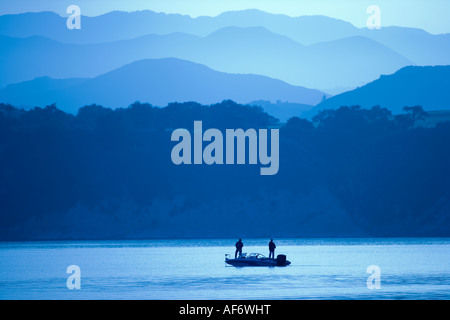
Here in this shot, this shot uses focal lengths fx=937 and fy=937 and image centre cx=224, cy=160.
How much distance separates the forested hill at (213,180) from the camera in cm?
13188

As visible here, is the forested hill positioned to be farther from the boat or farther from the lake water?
the boat

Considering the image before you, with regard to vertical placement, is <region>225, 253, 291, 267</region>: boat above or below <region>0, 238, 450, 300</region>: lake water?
above

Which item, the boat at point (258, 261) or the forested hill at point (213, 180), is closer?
the boat at point (258, 261)

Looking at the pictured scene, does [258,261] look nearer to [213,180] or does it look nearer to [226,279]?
[226,279]

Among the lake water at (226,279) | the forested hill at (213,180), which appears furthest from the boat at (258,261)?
the forested hill at (213,180)

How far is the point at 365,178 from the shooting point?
14375 centimetres

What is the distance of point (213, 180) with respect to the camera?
14262cm

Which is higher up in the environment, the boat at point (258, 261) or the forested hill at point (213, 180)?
the forested hill at point (213, 180)

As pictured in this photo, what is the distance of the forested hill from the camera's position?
13188 cm

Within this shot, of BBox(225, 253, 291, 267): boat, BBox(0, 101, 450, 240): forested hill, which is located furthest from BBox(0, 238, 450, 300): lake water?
BBox(0, 101, 450, 240): forested hill

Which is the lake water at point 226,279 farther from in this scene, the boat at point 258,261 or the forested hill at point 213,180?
the forested hill at point 213,180

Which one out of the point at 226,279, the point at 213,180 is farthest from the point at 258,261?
the point at 213,180

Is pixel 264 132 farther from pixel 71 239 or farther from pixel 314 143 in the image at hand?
pixel 71 239
